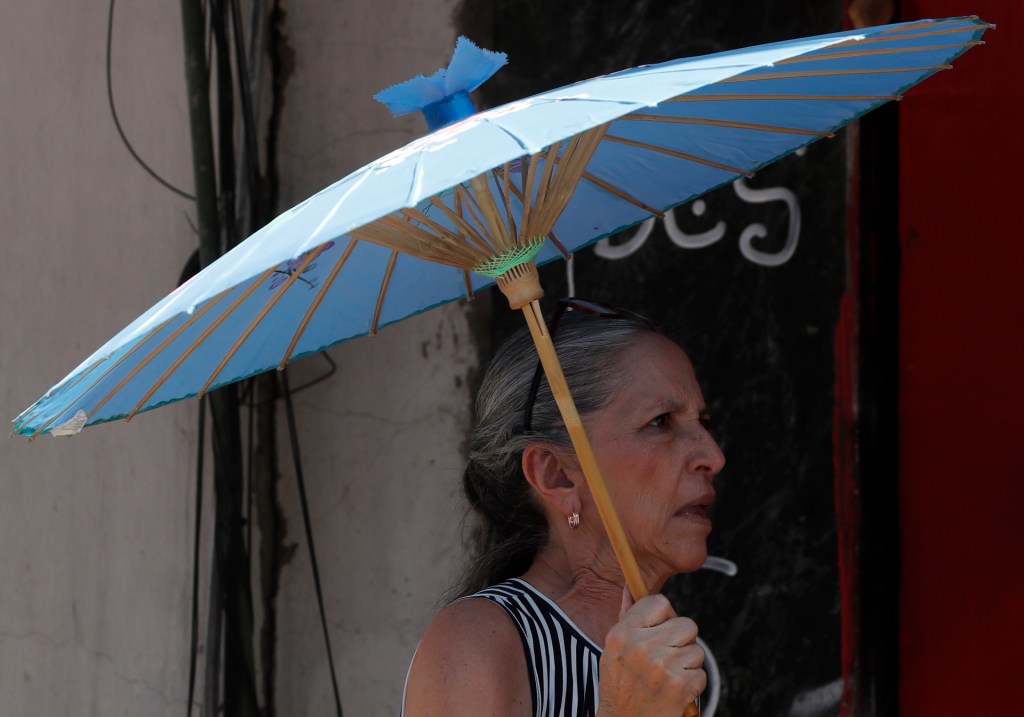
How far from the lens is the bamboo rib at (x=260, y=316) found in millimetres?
1941

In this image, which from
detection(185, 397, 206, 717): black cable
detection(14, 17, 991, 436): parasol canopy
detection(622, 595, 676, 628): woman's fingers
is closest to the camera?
detection(14, 17, 991, 436): parasol canopy

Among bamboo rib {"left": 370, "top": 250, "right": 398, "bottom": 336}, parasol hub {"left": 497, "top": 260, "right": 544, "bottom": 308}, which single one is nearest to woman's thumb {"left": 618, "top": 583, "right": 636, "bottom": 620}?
parasol hub {"left": 497, "top": 260, "right": 544, "bottom": 308}

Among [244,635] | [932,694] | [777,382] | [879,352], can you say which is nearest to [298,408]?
[244,635]

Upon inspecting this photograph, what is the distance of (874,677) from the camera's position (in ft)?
9.19

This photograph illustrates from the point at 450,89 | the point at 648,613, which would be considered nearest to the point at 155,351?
the point at 450,89

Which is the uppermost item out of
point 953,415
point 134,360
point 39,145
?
point 39,145

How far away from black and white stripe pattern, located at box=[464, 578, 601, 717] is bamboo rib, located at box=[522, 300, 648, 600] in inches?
9.7

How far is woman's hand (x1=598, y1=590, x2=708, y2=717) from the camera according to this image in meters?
1.70

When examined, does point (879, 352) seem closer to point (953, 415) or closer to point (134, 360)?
point (953, 415)

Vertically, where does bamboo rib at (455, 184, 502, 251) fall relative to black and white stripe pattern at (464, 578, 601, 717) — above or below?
above

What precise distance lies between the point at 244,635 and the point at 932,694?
1832 millimetres

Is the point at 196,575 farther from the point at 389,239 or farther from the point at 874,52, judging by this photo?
the point at 874,52

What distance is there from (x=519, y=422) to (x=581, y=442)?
384mm

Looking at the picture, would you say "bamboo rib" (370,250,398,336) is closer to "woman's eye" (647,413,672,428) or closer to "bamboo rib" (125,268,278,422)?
"bamboo rib" (125,268,278,422)
